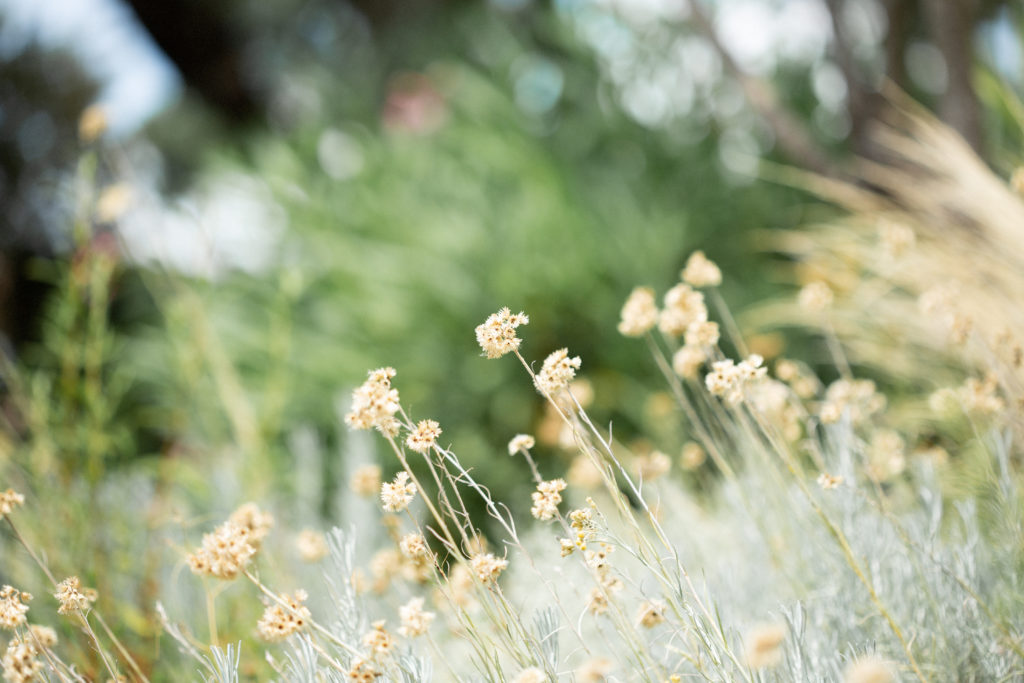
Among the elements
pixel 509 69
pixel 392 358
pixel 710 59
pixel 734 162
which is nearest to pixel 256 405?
pixel 392 358

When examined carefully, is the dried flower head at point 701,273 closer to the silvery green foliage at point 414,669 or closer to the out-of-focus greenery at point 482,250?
the silvery green foliage at point 414,669

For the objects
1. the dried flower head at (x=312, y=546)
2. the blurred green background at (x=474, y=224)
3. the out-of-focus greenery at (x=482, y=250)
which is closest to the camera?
the dried flower head at (x=312, y=546)

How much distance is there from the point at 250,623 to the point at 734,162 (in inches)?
77.6

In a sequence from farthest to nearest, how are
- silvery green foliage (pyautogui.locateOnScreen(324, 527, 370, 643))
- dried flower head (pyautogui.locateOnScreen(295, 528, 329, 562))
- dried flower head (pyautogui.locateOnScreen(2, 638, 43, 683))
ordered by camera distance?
dried flower head (pyautogui.locateOnScreen(295, 528, 329, 562)) → silvery green foliage (pyautogui.locateOnScreen(324, 527, 370, 643)) → dried flower head (pyautogui.locateOnScreen(2, 638, 43, 683))

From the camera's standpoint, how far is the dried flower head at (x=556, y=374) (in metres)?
0.56

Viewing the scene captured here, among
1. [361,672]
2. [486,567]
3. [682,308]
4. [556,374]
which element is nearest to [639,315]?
[682,308]

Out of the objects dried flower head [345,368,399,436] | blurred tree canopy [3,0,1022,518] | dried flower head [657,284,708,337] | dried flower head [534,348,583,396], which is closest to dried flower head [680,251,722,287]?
dried flower head [657,284,708,337]

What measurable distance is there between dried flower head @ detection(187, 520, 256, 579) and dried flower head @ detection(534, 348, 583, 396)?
257 mm

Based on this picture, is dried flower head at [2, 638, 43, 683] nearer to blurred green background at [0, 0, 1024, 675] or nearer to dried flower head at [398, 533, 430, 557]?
dried flower head at [398, 533, 430, 557]

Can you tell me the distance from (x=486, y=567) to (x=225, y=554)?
0.20 metres

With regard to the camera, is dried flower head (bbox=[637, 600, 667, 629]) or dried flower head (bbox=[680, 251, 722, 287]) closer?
dried flower head (bbox=[637, 600, 667, 629])

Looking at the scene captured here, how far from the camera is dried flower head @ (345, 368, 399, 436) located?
53 centimetres

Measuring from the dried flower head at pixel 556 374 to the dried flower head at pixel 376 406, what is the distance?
0.37 ft

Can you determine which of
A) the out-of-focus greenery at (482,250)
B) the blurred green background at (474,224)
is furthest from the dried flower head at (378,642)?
the out-of-focus greenery at (482,250)
